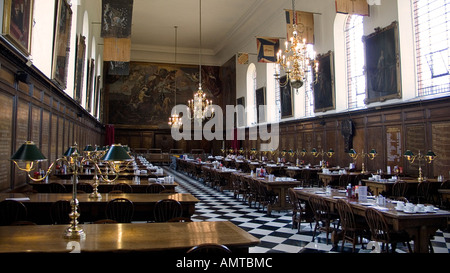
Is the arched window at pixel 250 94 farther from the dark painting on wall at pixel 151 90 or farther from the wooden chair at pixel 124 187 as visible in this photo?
the wooden chair at pixel 124 187

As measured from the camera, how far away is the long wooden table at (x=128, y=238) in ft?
8.59

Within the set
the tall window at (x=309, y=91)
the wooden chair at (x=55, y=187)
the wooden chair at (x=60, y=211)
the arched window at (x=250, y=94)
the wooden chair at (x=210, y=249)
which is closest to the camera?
the wooden chair at (x=210, y=249)

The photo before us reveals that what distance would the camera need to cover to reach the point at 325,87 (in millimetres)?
14320

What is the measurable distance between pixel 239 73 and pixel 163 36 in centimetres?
693

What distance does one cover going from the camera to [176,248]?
2.70m

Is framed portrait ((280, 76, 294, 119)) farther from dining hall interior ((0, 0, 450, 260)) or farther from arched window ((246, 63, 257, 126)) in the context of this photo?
arched window ((246, 63, 257, 126))

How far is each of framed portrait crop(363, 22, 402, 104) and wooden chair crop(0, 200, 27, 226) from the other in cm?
1036

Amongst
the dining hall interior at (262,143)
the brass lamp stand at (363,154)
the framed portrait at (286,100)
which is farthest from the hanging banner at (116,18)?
the framed portrait at (286,100)

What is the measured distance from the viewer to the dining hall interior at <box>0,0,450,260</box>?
153 inches

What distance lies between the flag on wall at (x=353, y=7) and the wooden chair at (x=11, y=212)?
993 cm

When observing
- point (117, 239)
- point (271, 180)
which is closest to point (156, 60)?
point (271, 180)
